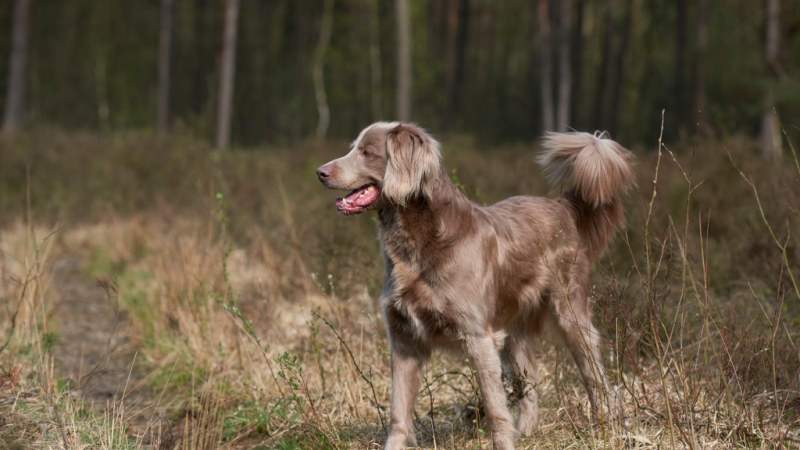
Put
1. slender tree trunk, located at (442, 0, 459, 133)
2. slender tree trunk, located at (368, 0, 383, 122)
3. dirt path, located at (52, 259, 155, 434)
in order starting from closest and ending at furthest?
dirt path, located at (52, 259, 155, 434) → slender tree trunk, located at (442, 0, 459, 133) → slender tree trunk, located at (368, 0, 383, 122)

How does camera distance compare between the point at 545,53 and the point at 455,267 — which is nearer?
the point at 455,267

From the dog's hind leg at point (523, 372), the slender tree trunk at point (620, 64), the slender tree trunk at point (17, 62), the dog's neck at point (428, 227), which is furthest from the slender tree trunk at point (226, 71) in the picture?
the slender tree trunk at point (620, 64)

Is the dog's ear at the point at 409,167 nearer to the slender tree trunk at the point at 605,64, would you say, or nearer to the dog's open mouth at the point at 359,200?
the dog's open mouth at the point at 359,200

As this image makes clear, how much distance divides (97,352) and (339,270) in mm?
2261

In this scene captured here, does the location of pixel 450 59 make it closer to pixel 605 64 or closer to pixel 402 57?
pixel 605 64

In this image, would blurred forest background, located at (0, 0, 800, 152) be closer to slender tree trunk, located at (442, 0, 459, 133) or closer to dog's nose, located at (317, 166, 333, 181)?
slender tree trunk, located at (442, 0, 459, 133)

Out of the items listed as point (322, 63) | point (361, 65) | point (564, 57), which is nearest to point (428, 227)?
point (564, 57)

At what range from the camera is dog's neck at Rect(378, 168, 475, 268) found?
3.06 metres

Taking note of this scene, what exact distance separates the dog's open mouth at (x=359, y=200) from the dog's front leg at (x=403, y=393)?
27.2 inches

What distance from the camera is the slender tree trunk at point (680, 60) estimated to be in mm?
24000

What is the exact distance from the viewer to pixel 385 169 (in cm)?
317

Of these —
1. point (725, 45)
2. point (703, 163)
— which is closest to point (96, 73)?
point (725, 45)

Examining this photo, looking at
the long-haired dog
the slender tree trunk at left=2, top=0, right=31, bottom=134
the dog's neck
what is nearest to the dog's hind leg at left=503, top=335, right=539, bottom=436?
the long-haired dog

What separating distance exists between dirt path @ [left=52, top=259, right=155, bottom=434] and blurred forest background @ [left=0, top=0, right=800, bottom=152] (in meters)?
15.3
